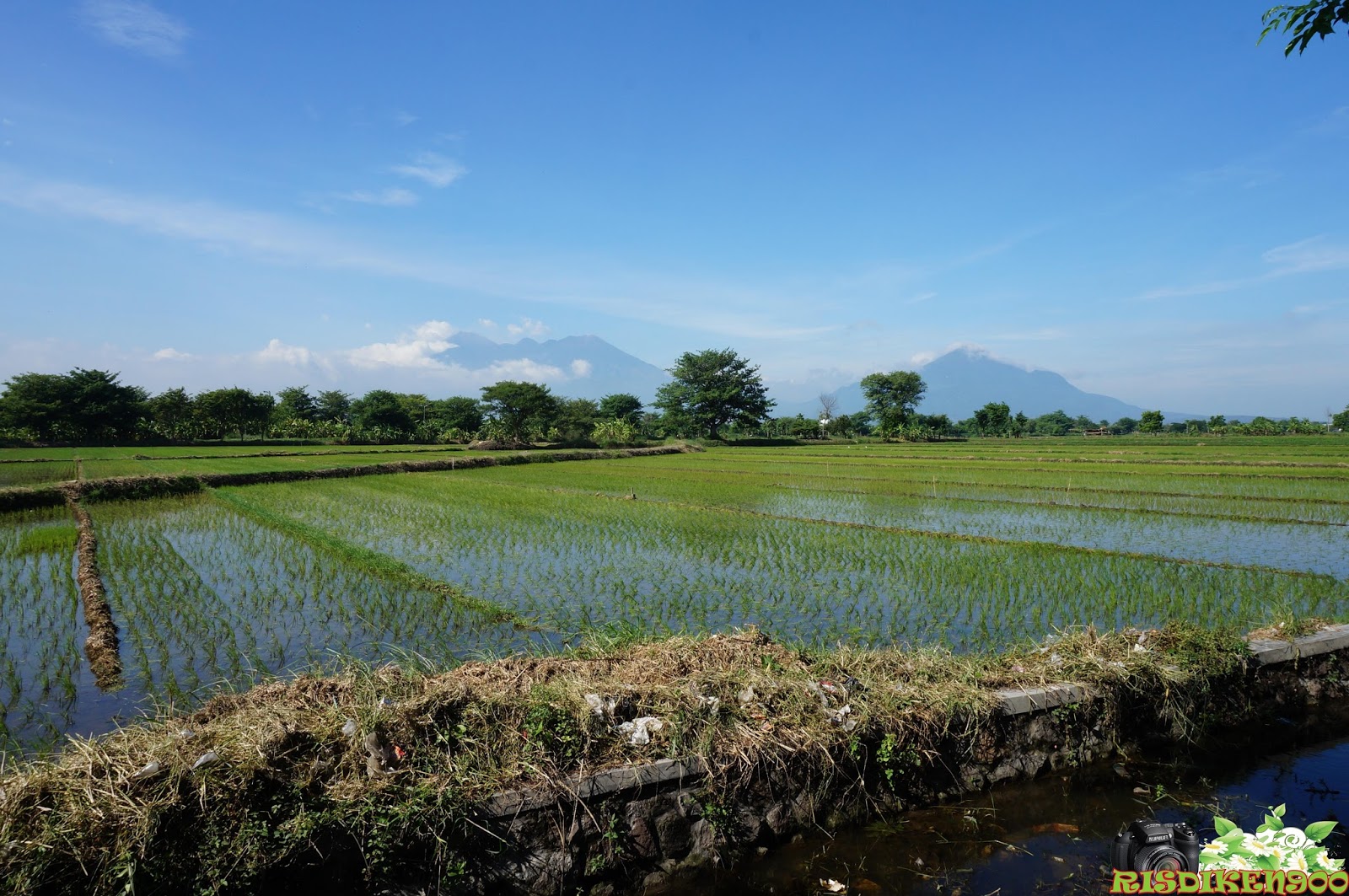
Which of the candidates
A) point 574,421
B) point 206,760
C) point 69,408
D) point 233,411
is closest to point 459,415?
point 574,421

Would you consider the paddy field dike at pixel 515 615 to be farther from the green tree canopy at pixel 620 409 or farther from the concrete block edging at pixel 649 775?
the green tree canopy at pixel 620 409

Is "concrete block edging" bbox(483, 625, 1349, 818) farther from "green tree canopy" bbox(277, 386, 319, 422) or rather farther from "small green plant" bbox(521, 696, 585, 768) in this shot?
"green tree canopy" bbox(277, 386, 319, 422)

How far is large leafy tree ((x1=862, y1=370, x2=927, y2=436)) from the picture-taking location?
7181 cm

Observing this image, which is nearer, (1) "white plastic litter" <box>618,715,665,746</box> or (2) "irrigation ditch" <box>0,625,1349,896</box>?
(2) "irrigation ditch" <box>0,625,1349,896</box>

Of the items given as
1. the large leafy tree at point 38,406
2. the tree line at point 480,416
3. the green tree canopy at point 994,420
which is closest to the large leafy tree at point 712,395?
the tree line at point 480,416

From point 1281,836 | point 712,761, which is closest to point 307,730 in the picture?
point 712,761

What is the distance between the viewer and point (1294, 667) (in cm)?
539

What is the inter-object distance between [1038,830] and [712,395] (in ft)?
179

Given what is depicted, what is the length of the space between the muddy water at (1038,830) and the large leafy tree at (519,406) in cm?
4675

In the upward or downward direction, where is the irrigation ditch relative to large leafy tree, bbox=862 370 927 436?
downward

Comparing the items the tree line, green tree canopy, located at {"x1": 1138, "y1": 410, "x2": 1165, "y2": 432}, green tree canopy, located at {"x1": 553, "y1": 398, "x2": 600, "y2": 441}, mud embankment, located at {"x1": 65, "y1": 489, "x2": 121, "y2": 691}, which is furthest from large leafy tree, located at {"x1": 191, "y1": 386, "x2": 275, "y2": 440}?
green tree canopy, located at {"x1": 1138, "y1": 410, "x2": 1165, "y2": 432}

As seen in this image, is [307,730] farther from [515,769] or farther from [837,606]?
[837,606]

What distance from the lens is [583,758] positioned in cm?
361

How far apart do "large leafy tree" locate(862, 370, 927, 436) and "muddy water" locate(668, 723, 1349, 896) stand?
6834cm
